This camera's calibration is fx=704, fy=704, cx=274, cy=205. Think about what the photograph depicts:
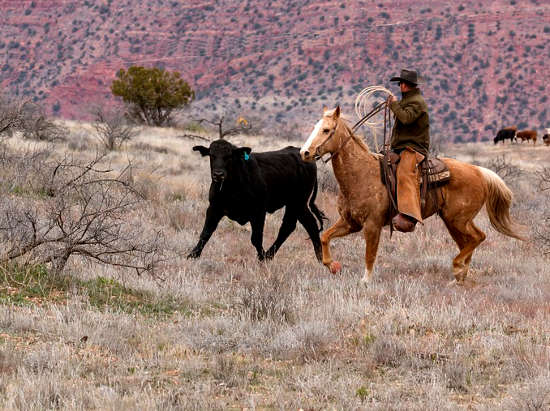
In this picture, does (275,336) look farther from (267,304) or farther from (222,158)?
(222,158)

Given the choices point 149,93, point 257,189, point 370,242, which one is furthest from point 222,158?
point 149,93

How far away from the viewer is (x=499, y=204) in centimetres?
958

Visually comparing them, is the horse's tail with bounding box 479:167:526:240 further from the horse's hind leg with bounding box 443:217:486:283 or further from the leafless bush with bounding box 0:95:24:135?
the leafless bush with bounding box 0:95:24:135

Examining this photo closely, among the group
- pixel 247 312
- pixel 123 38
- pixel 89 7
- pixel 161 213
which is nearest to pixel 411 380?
pixel 247 312

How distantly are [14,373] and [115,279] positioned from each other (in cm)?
315

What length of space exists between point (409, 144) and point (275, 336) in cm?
366

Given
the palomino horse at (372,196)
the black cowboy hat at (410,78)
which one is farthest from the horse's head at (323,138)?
the black cowboy hat at (410,78)

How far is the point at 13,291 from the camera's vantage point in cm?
704

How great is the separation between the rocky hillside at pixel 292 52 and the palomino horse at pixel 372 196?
5394 cm

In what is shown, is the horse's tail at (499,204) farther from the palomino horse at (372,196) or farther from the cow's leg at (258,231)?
the cow's leg at (258,231)

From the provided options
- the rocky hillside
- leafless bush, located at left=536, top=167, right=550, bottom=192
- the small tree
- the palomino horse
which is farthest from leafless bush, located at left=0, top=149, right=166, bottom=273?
the rocky hillside

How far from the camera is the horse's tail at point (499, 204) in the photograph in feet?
31.0

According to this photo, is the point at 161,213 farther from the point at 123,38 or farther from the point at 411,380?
the point at 123,38

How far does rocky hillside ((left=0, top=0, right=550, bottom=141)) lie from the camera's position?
6775 cm
